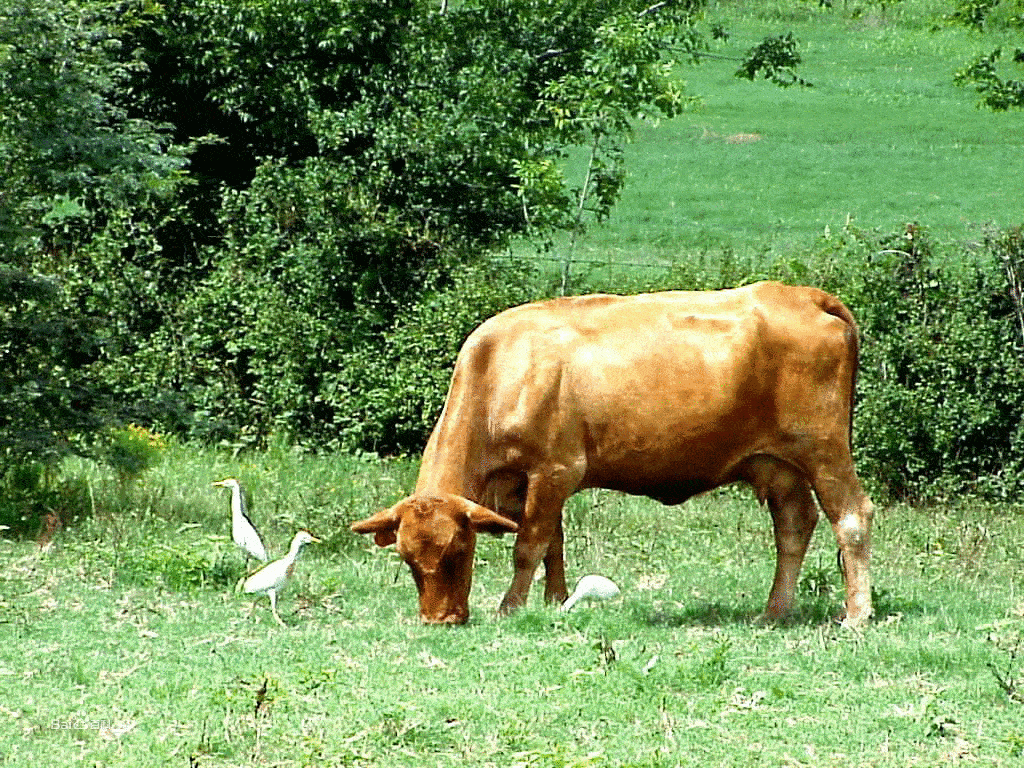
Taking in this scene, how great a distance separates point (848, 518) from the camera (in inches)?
449

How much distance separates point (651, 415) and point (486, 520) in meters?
1.22

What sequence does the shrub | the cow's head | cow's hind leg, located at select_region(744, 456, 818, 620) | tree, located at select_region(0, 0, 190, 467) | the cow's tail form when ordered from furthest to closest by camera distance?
1. the shrub
2. tree, located at select_region(0, 0, 190, 467)
3. the cow's tail
4. cow's hind leg, located at select_region(744, 456, 818, 620)
5. the cow's head

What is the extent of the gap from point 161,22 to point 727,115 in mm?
27970

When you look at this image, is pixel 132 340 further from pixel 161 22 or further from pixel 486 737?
pixel 486 737

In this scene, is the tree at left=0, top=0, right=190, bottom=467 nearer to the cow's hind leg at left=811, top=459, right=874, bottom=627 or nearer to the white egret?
the white egret

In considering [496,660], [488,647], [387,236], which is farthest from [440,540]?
[387,236]

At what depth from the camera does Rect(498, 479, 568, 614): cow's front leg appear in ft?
36.7

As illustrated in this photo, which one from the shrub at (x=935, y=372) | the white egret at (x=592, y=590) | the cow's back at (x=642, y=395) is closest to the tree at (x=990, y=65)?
the shrub at (x=935, y=372)

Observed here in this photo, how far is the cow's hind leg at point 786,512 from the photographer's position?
1152 cm

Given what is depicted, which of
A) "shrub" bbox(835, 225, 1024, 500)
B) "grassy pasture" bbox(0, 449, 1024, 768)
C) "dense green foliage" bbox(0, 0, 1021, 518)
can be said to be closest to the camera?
"grassy pasture" bbox(0, 449, 1024, 768)

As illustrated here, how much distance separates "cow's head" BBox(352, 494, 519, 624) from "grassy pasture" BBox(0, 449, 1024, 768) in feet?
0.80

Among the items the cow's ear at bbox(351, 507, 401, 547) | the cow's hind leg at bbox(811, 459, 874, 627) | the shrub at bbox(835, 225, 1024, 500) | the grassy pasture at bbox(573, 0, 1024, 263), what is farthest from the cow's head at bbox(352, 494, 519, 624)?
the grassy pasture at bbox(573, 0, 1024, 263)

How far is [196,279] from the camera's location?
20.4 meters

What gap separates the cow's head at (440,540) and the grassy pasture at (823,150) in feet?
59.0
